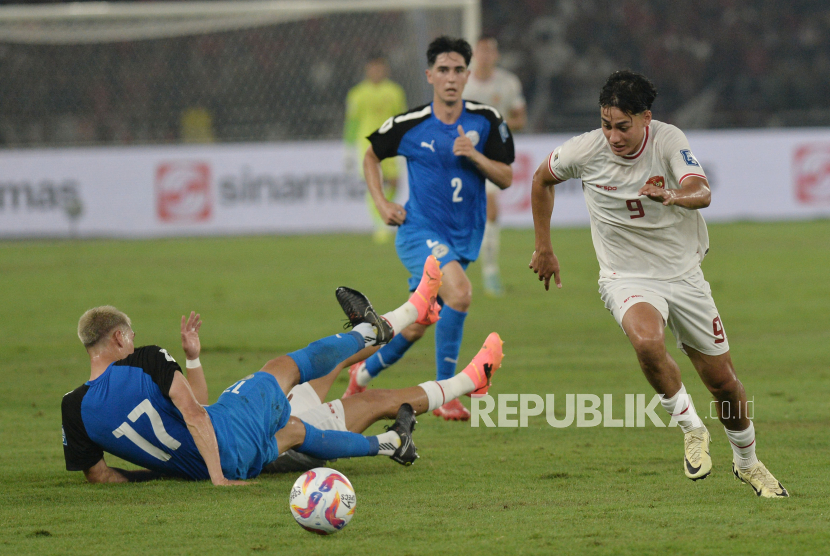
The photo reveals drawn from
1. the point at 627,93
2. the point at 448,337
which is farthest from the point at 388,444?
the point at 627,93

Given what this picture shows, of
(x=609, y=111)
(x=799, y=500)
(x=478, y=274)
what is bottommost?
(x=478, y=274)

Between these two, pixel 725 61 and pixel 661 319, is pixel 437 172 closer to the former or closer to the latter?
pixel 661 319

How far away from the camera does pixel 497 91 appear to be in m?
12.3

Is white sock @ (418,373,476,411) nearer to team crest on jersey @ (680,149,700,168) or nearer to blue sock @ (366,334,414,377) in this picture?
blue sock @ (366,334,414,377)

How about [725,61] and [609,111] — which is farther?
[725,61]

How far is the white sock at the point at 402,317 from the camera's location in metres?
6.12

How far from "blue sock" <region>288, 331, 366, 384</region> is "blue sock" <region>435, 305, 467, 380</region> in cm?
124

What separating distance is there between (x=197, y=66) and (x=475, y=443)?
56.3 ft

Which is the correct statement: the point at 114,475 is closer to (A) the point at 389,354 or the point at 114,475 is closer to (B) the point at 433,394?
(B) the point at 433,394

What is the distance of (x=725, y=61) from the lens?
2622 centimetres

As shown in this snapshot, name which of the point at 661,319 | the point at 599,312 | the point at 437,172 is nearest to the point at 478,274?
the point at 599,312

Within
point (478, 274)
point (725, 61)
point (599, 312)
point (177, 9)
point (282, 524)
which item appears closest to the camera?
point (282, 524)

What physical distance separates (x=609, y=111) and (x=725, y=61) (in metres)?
22.8

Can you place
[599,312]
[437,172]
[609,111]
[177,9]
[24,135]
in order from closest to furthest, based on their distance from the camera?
[609,111] < [437,172] < [599,312] < [177,9] < [24,135]
